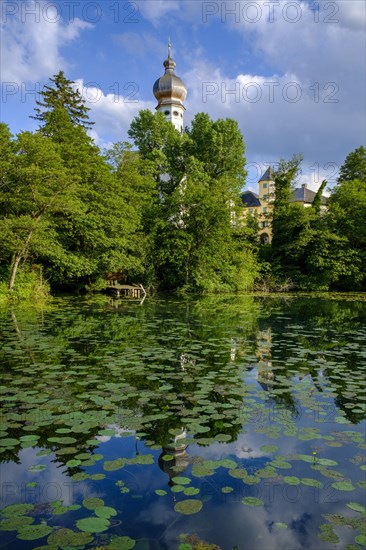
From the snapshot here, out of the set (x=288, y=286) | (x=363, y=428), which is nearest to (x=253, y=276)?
(x=288, y=286)

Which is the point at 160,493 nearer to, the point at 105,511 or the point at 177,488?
the point at 177,488

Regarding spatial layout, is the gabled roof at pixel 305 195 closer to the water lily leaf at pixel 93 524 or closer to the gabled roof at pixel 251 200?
the gabled roof at pixel 251 200

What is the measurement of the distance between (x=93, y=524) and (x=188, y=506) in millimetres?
666

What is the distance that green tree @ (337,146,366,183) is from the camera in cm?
3978

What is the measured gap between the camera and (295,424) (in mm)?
4051

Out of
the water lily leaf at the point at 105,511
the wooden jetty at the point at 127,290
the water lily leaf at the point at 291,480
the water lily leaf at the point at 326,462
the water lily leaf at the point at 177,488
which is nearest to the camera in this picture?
the water lily leaf at the point at 105,511

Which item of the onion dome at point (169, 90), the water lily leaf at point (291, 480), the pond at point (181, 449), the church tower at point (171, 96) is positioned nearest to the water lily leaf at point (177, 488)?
the pond at point (181, 449)

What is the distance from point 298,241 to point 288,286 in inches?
170

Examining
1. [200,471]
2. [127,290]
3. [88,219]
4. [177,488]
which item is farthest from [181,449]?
[127,290]

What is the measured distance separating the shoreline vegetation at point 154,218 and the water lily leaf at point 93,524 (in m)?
14.0

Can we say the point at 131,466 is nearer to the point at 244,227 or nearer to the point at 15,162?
the point at 15,162

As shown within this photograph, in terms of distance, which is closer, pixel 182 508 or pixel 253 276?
pixel 182 508

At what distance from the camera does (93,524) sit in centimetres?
244

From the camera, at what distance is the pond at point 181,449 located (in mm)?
2473
